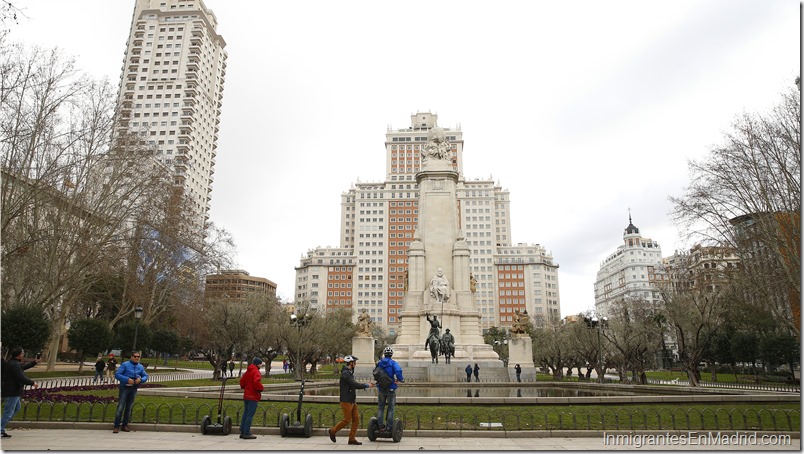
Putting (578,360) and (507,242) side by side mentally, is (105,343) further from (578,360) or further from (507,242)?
(507,242)

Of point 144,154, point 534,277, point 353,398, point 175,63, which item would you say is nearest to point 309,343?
point 144,154

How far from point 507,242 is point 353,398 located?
4695 inches

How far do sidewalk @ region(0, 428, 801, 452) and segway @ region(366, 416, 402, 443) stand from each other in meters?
0.13

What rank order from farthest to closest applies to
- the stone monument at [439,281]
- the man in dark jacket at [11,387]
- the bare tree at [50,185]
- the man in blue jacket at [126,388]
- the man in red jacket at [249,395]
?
the stone monument at [439,281]
the bare tree at [50,185]
the man in blue jacket at [126,388]
the man in red jacket at [249,395]
the man in dark jacket at [11,387]

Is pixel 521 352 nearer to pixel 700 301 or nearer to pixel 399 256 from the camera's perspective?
pixel 700 301

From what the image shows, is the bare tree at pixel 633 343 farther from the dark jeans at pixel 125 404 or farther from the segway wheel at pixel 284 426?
the dark jeans at pixel 125 404

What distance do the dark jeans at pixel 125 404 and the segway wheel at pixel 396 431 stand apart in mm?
5880

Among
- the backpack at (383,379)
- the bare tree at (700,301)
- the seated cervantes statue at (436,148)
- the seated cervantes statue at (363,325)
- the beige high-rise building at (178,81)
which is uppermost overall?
the beige high-rise building at (178,81)

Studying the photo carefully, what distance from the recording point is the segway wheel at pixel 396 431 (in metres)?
9.78

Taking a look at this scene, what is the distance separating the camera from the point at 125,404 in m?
11.1

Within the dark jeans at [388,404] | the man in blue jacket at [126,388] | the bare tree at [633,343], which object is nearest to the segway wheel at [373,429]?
the dark jeans at [388,404]

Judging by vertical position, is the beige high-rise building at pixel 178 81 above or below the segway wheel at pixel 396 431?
above

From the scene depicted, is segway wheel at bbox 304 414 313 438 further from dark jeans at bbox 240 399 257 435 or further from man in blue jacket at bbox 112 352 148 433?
man in blue jacket at bbox 112 352 148 433

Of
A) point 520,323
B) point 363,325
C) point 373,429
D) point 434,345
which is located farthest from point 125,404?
point 520,323
